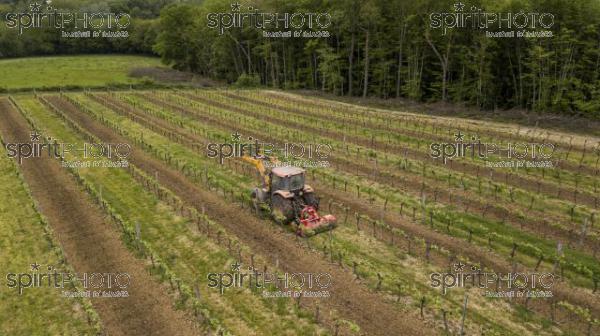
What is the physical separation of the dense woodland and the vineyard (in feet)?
36.9

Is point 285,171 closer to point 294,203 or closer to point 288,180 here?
point 288,180

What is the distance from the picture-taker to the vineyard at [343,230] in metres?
14.6

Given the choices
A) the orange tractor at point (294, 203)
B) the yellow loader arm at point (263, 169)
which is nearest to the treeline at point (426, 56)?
the yellow loader arm at point (263, 169)

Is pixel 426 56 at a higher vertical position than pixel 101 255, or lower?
higher

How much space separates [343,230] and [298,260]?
3175 mm

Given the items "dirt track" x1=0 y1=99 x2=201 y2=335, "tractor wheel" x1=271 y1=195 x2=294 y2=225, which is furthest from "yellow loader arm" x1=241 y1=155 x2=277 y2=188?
"dirt track" x1=0 y1=99 x2=201 y2=335

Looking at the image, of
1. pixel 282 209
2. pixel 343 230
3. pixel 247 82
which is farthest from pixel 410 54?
pixel 282 209

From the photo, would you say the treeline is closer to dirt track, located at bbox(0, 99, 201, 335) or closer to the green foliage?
the green foliage

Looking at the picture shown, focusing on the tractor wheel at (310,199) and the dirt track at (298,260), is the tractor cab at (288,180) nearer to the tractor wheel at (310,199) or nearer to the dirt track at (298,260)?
the tractor wheel at (310,199)

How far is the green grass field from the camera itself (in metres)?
65.9

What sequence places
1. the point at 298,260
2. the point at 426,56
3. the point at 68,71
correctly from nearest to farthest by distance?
the point at 298,260 → the point at 426,56 → the point at 68,71

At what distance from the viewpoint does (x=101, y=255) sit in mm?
18344

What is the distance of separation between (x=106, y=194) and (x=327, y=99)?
34.3 m

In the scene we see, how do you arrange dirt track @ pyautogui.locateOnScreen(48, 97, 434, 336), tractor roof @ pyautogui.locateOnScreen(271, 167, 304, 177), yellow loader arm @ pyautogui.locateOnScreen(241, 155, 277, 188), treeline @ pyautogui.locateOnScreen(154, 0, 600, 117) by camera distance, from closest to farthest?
dirt track @ pyautogui.locateOnScreen(48, 97, 434, 336)
tractor roof @ pyautogui.locateOnScreen(271, 167, 304, 177)
yellow loader arm @ pyautogui.locateOnScreen(241, 155, 277, 188)
treeline @ pyautogui.locateOnScreen(154, 0, 600, 117)
